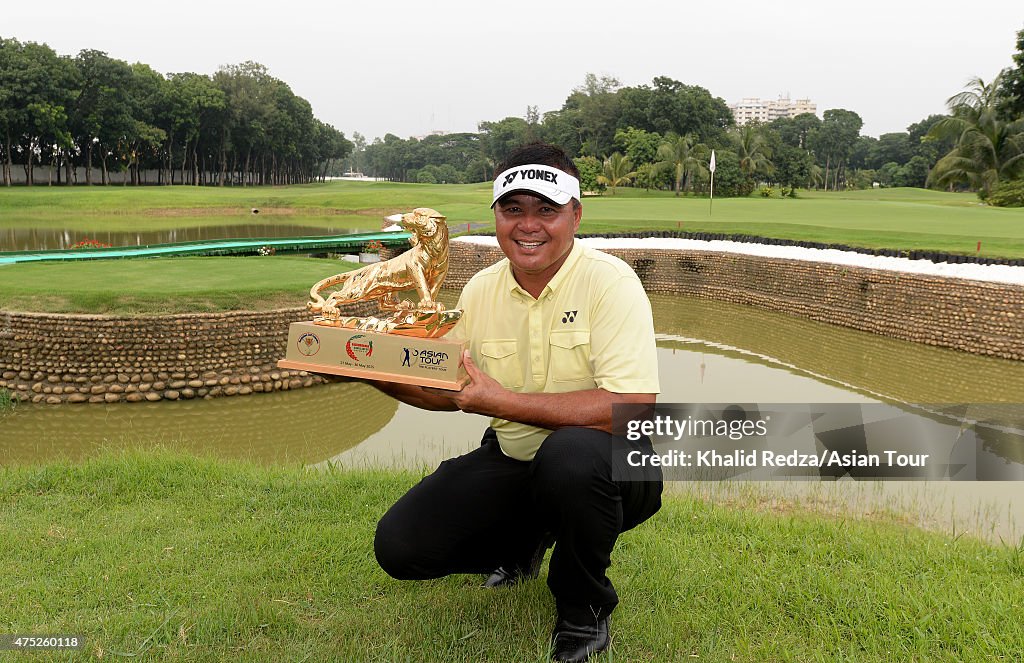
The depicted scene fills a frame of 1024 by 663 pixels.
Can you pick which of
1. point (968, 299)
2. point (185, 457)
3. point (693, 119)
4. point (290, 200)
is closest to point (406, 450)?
point (185, 457)

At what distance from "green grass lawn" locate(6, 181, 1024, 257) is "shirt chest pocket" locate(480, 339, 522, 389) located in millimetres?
15186

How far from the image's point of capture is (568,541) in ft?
8.17

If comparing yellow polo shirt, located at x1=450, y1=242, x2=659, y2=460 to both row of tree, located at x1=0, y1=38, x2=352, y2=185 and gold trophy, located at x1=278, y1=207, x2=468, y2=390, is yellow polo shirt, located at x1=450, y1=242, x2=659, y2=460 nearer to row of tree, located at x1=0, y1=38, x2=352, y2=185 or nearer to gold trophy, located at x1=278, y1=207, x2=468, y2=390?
gold trophy, located at x1=278, y1=207, x2=468, y2=390

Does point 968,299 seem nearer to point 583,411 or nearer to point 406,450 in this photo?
point 406,450

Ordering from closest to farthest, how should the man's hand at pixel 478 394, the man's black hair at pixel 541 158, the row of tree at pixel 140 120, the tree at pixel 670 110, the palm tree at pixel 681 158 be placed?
the man's hand at pixel 478 394 → the man's black hair at pixel 541 158 → the row of tree at pixel 140 120 → the palm tree at pixel 681 158 → the tree at pixel 670 110

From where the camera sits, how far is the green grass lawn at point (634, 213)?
1972 centimetres

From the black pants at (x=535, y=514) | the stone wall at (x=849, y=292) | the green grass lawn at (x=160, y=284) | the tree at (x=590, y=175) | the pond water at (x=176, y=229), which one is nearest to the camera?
the black pants at (x=535, y=514)

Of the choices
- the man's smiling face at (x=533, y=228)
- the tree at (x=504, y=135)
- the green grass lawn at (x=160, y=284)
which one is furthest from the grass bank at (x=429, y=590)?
the tree at (x=504, y=135)

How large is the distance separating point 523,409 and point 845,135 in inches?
3528

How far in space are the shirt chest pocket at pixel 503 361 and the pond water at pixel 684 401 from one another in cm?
324

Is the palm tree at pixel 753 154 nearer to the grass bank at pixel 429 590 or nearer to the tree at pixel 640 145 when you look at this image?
the tree at pixel 640 145

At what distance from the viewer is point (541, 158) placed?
2.65 meters

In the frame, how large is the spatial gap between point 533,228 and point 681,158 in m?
50.5

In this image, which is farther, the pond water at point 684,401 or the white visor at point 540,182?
the pond water at point 684,401
